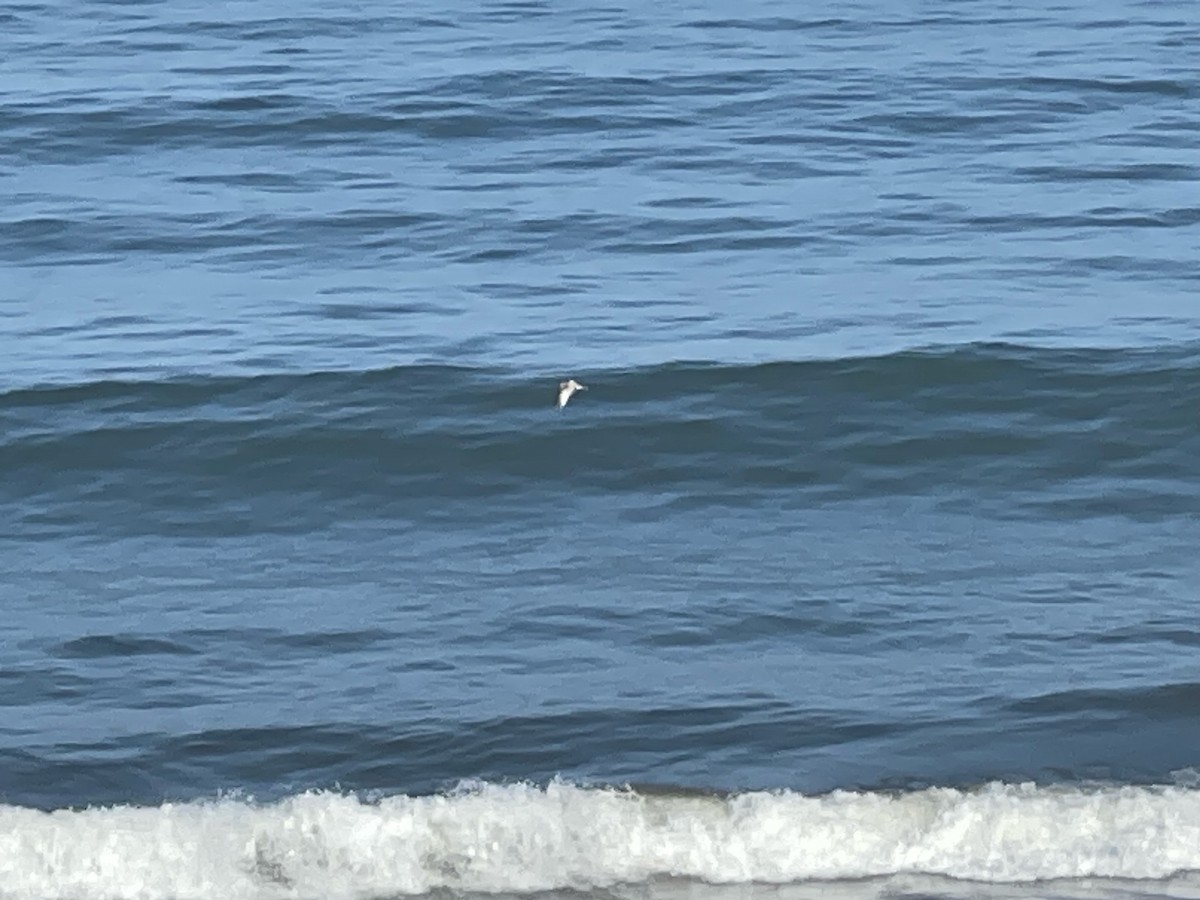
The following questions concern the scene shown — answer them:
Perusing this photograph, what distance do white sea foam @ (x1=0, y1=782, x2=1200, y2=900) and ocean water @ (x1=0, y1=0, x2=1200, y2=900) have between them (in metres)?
0.02

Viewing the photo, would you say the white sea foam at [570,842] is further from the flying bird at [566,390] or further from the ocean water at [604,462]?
the flying bird at [566,390]

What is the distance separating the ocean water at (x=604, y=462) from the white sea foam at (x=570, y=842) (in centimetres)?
2

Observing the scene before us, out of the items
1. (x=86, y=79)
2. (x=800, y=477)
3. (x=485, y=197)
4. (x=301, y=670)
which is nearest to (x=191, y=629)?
(x=301, y=670)

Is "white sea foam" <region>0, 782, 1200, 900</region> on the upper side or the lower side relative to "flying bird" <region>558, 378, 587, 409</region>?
lower

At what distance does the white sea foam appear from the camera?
332 inches

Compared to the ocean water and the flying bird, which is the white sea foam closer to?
the ocean water

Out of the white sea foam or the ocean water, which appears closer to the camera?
the white sea foam

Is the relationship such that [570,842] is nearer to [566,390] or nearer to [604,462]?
[604,462]

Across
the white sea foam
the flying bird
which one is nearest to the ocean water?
the white sea foam

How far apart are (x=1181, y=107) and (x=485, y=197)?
6.29 m

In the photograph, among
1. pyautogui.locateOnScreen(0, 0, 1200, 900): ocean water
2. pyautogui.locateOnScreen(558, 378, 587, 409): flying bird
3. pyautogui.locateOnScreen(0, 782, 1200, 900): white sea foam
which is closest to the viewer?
pyautogui.locateOnScreen(0, 782, 1200, 900): white sea foam

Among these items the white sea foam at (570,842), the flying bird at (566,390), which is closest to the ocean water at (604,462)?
the white sea foam at (570,842)

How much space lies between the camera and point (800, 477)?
13273 mm

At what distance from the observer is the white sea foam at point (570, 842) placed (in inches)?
332
